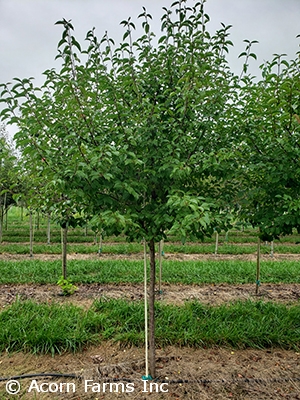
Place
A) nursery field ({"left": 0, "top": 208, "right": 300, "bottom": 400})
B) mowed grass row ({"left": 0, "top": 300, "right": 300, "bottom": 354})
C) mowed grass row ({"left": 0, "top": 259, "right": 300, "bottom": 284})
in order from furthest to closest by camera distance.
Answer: mowed grass row ({"left": 0, "top": 259, "right": 300, "bottom": 284}) < mowed grass row ({"left": 0, "top": 300, "right": 300, "bottom": 354}) < nursery field ({"left": 0, "top": 208, "right": 300, "bottom": 400})

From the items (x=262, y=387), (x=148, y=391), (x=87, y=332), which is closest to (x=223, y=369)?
(x=262, y=387)

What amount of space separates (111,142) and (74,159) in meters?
0.60

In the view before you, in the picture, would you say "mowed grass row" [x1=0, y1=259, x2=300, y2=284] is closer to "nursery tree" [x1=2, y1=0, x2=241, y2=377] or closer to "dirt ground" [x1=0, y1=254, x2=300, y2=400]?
"dirt ground" [x1=0, y1=254, x2=300, y2=400]

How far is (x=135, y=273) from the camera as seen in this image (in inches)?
282

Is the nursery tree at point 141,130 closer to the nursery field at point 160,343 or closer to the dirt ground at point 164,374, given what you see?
the nursery field at point 160,343

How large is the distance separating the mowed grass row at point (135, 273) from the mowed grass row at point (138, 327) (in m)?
2.05

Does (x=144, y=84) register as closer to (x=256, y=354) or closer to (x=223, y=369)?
(x=223, y=369)

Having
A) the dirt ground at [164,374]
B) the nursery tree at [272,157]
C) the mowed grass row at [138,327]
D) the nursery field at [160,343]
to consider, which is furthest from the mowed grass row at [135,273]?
the nursery tree at [272,157]

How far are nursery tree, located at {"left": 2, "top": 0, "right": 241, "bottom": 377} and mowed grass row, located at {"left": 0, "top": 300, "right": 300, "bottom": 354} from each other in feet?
6.26

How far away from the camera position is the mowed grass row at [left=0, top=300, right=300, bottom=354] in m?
3.80

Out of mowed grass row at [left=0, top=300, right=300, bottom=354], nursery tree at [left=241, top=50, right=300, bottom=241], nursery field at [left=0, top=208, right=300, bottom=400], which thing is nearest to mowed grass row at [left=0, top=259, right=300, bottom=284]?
nursery field at [left=0, top=208, right=300, bottom=400]

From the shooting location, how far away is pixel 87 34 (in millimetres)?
2535

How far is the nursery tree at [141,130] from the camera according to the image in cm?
237

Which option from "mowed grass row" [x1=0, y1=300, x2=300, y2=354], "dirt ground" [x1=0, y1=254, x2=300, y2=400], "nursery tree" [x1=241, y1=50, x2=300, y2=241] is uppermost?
"nursery tree" [x1=241, y1=50, x2=300, y2=241]
